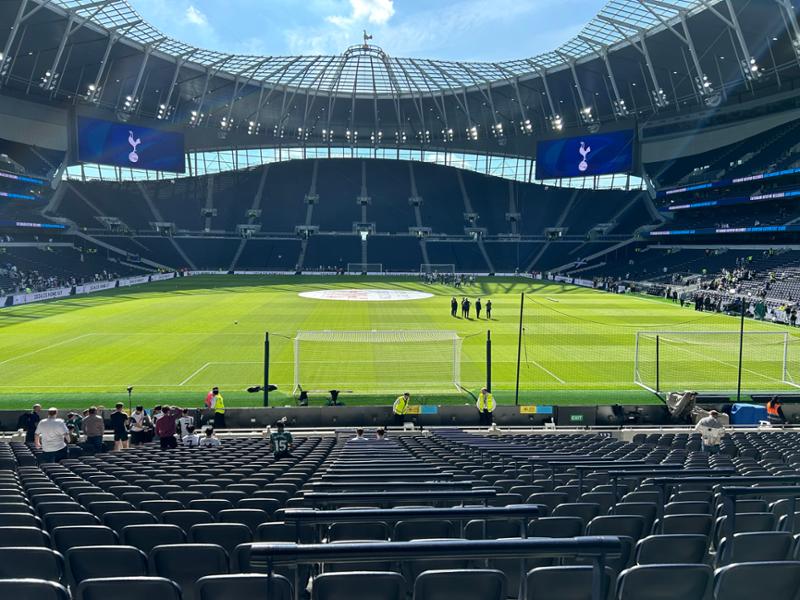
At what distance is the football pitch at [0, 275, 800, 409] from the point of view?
22.8 metres

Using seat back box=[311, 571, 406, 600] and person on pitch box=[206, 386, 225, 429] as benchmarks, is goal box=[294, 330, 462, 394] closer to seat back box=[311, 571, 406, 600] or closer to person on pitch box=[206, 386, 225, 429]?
person on pitch box=[206, 386, 225, 429]

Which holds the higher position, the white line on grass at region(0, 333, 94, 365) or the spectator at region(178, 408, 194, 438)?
the white line on grass at region(0, 333, 94, 365)

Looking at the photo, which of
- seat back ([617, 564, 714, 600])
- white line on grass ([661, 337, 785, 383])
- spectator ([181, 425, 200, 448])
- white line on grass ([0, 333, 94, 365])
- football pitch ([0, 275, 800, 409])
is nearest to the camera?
seat back ([617, 564, 714, 600])

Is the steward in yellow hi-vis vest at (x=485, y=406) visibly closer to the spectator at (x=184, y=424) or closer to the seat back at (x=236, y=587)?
the spectator at (x=184, y=424)

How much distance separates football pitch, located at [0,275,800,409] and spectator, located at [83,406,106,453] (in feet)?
19.9

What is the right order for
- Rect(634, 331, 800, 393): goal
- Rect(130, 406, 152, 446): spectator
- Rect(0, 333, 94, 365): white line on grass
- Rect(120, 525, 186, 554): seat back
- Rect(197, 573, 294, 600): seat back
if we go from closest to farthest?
Rect(197, 573, 294, 600): seat back, Rect(120, 525, 186, 554): seat back, Rect(130, 406, 152, 446): spectator, Rect(634, 331, 800, 393): goal, Rect(0, 333, 94, 365): white line on grass

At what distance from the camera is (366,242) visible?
291ft

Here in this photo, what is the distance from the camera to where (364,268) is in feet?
274

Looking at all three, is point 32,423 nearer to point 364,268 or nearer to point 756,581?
point 756,581

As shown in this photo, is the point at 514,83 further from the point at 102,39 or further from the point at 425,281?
the point at 102,39

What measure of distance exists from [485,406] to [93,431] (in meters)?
11.4

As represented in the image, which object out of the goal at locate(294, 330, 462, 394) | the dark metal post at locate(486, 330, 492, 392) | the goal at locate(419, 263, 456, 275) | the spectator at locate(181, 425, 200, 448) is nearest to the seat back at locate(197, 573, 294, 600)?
the spectator at locate(181, 425, 200, 448)

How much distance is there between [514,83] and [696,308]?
4766 centimetres

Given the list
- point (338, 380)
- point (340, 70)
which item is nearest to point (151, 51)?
point (340, 70)
